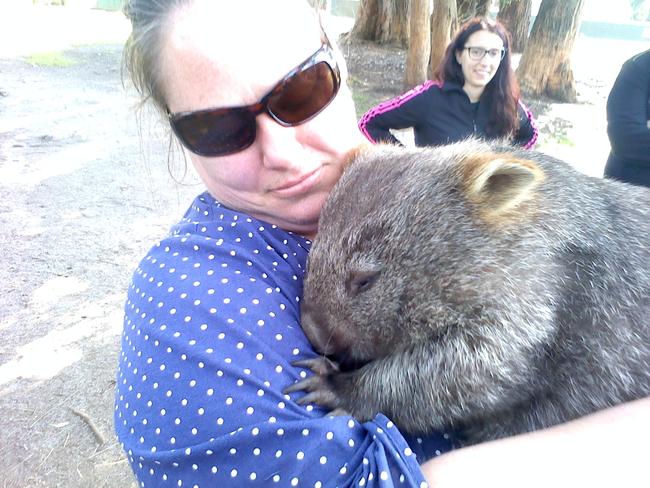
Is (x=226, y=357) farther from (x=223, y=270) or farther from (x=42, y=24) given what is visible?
(x=42, y=24)

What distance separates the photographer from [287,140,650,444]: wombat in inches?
71.8

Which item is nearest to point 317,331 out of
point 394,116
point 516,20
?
point 394,116

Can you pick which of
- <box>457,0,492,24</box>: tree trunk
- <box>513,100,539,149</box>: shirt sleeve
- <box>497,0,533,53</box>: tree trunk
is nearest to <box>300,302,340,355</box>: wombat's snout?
<box>513,100,539,149</box>: shirt sleeve

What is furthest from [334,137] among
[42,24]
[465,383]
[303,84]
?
[42,24]

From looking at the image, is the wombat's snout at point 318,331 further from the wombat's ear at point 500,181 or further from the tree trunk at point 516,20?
the tree trunk at point 516,20

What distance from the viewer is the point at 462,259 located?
185 centimetres

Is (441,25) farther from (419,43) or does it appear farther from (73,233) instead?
(73,233)

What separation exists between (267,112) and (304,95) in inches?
5.2

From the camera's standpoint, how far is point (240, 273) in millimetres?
1791

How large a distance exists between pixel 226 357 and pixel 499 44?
4.86 m

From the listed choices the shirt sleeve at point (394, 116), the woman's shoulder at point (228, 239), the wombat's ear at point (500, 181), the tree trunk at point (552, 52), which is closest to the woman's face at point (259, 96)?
the woman's shoulder at point (228, 239)

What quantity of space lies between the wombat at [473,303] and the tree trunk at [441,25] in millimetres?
9627

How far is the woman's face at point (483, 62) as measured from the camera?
5.49m

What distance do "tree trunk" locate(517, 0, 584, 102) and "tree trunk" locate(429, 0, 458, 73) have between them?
2.25 m
